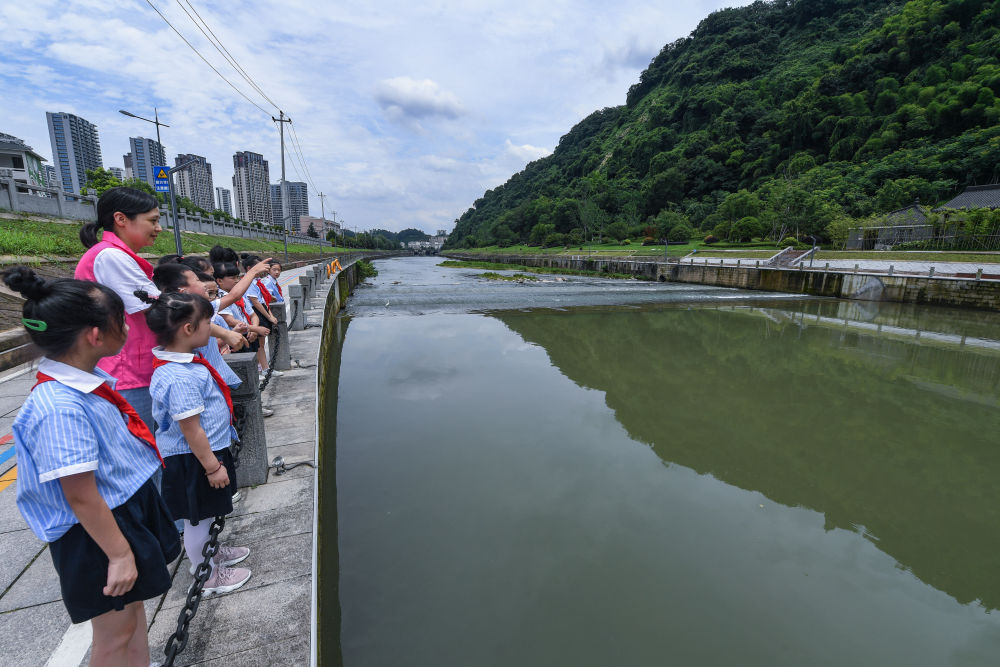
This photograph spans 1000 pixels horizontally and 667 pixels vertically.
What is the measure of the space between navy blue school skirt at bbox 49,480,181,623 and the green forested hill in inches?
1641

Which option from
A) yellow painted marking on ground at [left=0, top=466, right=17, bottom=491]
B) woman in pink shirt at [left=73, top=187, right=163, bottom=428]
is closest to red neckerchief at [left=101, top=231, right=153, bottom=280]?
woman in pink shirt at [left=73, top=187, right=163, bottom=428]

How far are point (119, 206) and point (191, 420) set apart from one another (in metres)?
1.38

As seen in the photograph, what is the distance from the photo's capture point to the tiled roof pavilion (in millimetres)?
30250

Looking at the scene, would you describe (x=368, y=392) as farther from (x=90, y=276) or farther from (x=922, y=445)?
(x=922, y=445)

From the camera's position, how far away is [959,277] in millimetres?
16938

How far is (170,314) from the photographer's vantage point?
197 cm

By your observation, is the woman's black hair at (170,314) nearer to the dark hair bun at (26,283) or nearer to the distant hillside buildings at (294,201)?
the dark hair bun at (26,283)

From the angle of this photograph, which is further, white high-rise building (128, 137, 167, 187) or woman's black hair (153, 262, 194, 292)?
white high-rise building (128, 137, 167, 187)

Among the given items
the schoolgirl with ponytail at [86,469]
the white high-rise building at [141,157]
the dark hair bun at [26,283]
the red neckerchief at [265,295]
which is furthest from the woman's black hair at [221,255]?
the white high-rise building at [141,157]

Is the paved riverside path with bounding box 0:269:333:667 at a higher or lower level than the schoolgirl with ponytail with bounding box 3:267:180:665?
lower

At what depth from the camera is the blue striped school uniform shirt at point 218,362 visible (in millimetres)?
2730

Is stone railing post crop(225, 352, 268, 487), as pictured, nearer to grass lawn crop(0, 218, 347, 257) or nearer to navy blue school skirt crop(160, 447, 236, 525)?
navy blue school skirt crop(160, 447, 236, 525)

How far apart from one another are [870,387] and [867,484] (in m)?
4.10

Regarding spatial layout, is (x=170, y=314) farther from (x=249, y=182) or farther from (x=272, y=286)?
(x=249, y=182)
